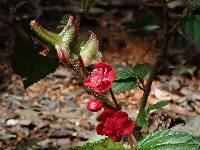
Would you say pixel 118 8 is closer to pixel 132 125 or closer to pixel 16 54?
pixel 16 54

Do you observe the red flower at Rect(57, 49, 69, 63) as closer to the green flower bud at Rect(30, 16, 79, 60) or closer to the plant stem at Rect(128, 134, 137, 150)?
the green flower bud at Rect(30, 16, 79, 60)

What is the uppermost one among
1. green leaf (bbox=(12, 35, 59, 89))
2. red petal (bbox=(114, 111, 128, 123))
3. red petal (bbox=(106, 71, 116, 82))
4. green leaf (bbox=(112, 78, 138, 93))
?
green leaf (bbox=(12, 35, 59, 89))

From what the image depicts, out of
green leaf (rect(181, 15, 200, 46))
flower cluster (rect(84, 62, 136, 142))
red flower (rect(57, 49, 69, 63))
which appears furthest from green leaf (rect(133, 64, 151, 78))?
red flower (rect(57, 49, 69, 63))

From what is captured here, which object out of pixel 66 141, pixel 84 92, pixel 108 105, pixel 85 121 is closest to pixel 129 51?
pixel 84 92

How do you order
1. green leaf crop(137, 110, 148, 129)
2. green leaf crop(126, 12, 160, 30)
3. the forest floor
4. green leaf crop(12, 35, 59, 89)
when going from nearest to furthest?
green leaf crop(137, 110, 148, 129), green leaf crop(12, 35, 59, 89), green leaf crop(126, 12, 160, 30), the forest floor

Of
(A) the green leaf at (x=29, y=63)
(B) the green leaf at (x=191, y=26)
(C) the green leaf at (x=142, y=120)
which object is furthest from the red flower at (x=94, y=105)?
(B) the green leaf at (x=191, y=26)

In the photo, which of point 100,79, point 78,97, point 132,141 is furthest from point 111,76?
point 78,97

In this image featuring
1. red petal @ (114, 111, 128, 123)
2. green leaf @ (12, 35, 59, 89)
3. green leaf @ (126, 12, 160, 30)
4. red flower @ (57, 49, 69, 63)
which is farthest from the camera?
green leaf @ (126, 12, 160, 30)
